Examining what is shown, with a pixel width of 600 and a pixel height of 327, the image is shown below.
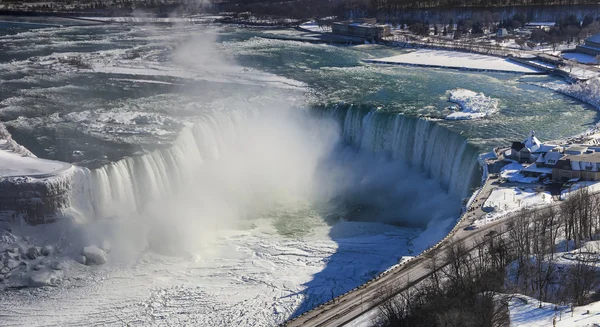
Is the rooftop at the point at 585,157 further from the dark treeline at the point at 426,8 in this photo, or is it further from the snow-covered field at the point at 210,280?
the dark treeline at the point at 426,8

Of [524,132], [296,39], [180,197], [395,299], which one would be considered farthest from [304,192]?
[296,39]

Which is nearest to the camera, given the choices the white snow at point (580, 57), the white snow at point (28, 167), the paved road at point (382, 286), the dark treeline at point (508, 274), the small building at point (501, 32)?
the dark treeline at point (508, 274)

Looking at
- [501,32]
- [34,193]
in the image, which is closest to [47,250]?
[34,193]

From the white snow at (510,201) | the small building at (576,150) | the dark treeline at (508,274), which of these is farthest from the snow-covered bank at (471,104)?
the dark treeline at (508,274)

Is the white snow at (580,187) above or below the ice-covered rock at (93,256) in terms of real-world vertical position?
above

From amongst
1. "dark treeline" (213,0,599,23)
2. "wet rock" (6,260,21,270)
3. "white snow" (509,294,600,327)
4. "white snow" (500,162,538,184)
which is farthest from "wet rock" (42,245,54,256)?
"dark treeline" (213,0,599,23)

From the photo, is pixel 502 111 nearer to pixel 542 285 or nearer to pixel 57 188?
pixel 542 285
